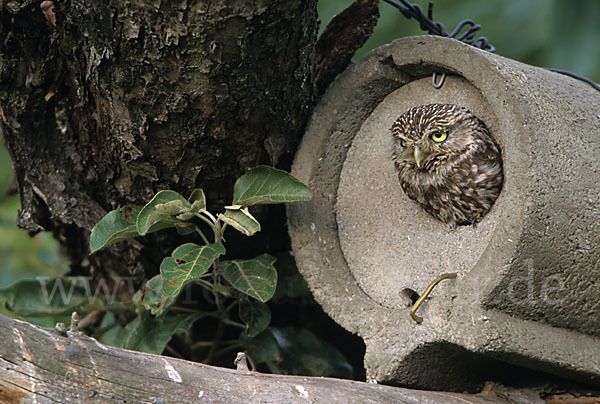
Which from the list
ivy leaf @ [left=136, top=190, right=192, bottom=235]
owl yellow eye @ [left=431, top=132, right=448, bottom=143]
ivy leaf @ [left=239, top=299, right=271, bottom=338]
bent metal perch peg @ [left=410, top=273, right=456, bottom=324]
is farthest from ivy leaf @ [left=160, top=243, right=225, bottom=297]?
owl yellow eye @ [left=431, top=132, right=448, bottom=143]

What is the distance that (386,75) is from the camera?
186 cm

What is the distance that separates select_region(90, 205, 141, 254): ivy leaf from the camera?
1747 mm

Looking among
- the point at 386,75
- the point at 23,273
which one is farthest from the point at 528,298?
the point at 23,273

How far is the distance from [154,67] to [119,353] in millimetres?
702

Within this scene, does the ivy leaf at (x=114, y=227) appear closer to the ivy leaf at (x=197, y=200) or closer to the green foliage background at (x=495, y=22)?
the ivy leaf at (x=197, y=200)

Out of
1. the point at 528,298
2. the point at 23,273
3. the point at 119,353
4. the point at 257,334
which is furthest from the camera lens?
the point at 23,273

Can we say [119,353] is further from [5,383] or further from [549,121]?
[549,121]

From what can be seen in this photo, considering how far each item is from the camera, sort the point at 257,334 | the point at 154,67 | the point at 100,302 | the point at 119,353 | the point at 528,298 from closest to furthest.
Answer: the point at 119,353
the point at 528,298
the point at 154,67
the point at 257,334
the point at 100,302

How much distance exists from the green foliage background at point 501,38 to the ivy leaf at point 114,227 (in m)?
1.19

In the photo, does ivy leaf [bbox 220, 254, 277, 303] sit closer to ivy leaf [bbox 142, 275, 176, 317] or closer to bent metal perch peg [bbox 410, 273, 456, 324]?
ivy leaf [bbox 142, 275, 176, 317]

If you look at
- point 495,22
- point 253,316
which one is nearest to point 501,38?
point 495,22

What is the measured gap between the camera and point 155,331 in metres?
2.05

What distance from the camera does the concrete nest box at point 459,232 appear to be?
1494 mm

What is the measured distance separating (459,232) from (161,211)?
0.77 m
